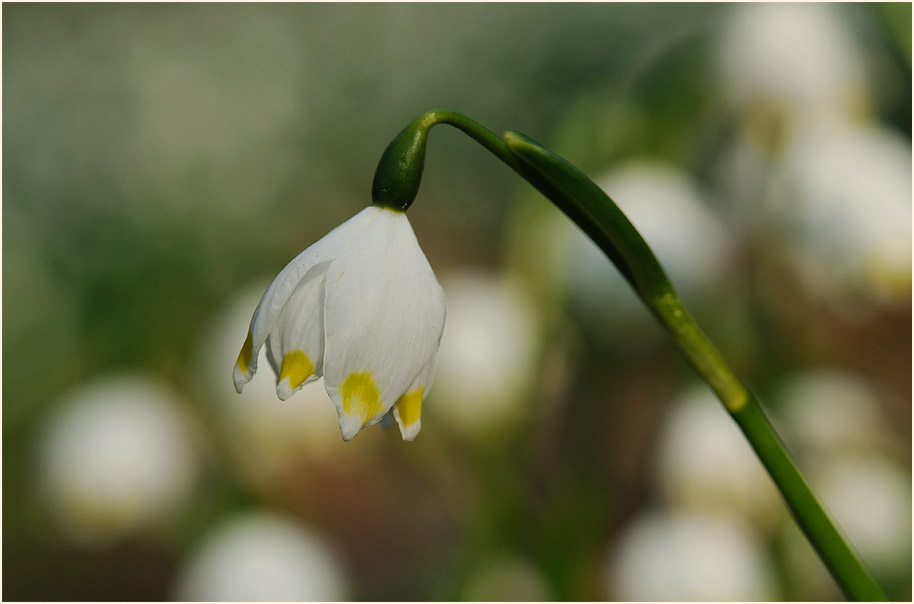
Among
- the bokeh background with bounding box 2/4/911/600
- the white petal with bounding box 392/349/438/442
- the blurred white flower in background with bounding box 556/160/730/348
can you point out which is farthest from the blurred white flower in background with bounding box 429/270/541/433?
the white petal with bounding box 392/349/438/442

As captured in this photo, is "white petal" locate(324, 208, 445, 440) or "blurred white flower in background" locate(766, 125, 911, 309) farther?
"blurred white flower in background" locate(766, 125, 911, 309)

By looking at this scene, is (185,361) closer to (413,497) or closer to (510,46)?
(413,497)

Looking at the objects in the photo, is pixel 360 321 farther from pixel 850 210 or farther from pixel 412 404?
pixel 850 210

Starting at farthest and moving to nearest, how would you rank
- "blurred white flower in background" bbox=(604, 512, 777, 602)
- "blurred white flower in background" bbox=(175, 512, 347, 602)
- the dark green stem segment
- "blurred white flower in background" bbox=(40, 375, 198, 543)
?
"blurred white flower in background" bbox=(40, 375, 198, 543) < "blurred white flower in background" bbox=(175, 512, 347, 602) < "blurred white flower in background" bbox=(604, 512, 777, 602) < the dark green stem segment

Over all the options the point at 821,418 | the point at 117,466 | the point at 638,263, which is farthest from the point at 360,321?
the point at 117,466

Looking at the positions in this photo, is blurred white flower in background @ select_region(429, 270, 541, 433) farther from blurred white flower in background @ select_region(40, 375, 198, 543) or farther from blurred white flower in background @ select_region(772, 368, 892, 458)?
blurred white flower in background @ select_region(40, 375, 198, 543)

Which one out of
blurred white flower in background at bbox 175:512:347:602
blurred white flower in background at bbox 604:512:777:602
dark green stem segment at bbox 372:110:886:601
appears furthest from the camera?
blurred white flower in background at bbox 175:512:347:602

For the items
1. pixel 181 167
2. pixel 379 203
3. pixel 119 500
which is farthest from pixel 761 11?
pixel 181 167
